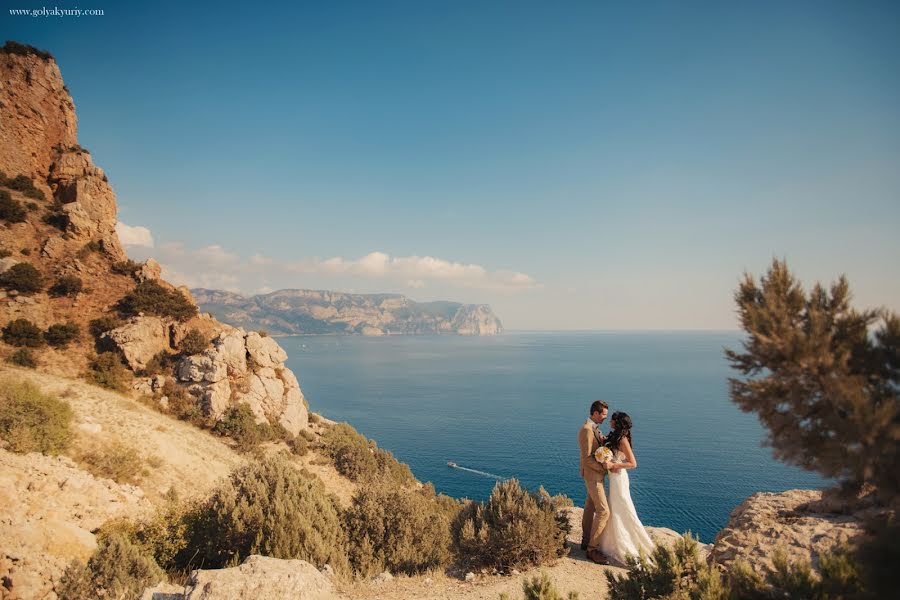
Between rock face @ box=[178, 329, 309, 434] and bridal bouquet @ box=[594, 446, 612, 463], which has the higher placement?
bridal bouquet @ box=[594, 446, 612, 463]

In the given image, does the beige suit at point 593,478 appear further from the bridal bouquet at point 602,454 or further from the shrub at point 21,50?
the shrub at point 21,50

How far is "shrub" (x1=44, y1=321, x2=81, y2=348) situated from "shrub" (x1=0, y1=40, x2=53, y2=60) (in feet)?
78.9

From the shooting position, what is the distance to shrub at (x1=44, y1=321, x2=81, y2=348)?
20281mm

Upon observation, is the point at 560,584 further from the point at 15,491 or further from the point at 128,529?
the point at 15,491

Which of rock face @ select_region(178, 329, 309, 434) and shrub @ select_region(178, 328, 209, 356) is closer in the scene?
rock face @ select_region(178, 329, 309, 434)

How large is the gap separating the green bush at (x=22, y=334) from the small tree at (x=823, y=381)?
28174 millimetres

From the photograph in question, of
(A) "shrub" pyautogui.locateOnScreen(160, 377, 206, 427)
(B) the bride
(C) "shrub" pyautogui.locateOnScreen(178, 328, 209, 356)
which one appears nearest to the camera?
(B) the bride

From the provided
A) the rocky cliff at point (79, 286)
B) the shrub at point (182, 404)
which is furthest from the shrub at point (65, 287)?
the shrub at point (182, 404)

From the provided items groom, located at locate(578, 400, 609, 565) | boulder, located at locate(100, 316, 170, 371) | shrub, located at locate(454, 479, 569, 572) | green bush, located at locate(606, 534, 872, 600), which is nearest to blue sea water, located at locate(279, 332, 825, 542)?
groom, located at locate(578, 400, 609, 565)

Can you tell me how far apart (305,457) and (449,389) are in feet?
212

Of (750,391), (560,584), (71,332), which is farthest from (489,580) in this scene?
(71,332)

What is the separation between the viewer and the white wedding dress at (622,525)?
23.6 feet

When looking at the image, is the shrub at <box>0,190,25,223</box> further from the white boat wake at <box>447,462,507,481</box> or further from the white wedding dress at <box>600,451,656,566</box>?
the white boat wake at <box>447,462,507,481</box>

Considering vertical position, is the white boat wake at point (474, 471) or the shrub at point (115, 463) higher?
the shrub at point (115, 463)
